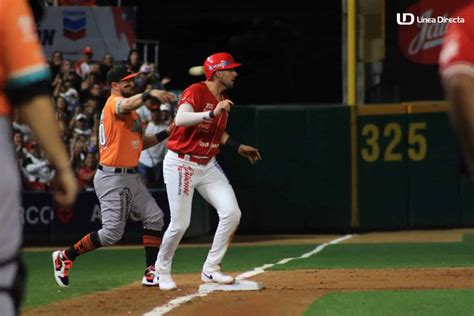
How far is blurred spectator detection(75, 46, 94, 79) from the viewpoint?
786 inches

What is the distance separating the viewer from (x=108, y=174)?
1034 cm

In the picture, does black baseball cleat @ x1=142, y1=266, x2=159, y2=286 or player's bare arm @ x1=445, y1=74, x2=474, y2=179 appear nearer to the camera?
player's bare arm @ x1=445, y1=74, x2=474, y2=179

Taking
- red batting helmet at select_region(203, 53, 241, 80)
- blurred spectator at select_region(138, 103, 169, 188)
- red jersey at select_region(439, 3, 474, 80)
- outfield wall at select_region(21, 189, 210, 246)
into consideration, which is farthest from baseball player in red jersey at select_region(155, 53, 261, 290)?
blurred spectator at select_region(138, 103, 169, 188)

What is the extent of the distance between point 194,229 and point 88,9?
5.74 metres

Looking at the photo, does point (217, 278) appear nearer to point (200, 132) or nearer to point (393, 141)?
point (200, 132)

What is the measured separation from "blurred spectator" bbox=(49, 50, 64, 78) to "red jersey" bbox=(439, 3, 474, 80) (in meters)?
16.0

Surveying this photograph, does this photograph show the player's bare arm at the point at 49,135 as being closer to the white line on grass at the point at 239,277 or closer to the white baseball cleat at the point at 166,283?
the white line on grass at the point at 239,277

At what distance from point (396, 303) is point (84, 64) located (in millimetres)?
12530

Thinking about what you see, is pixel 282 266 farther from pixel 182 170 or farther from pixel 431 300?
pixel 431 300

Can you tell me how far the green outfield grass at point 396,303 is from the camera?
26.1 feet

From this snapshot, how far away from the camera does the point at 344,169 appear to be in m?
18.9

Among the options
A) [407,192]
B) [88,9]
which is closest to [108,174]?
[407,192]

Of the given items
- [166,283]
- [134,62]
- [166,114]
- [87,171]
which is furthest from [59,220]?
[166,283]

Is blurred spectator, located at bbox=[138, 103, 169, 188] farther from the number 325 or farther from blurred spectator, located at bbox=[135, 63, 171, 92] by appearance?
the number 325
